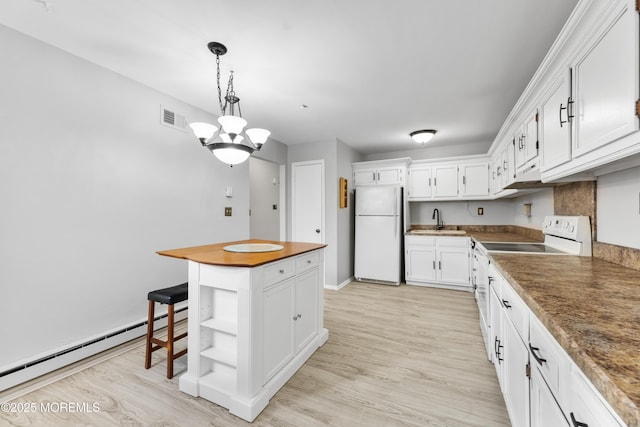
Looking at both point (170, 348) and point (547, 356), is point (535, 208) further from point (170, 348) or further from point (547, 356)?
point (170, 348)

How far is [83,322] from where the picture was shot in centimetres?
219

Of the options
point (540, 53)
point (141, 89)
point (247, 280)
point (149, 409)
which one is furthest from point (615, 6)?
point (141, 89)

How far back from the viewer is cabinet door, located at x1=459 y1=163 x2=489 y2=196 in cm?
429

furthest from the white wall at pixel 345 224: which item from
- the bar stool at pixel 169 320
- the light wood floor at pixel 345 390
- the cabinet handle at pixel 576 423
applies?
the cabinet handle at pixel 576 423

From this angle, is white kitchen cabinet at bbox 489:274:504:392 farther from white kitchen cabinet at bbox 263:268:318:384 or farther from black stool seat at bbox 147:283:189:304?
black stool seat at bbox 147:283:189:304

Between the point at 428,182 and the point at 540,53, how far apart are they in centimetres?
272

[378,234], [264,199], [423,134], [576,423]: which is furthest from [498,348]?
[264,199]

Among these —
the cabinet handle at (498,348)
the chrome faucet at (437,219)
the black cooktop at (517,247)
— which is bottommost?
the cabinet handle at (498,348)

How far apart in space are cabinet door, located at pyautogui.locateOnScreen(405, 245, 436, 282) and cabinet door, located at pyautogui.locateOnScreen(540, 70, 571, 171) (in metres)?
2.74

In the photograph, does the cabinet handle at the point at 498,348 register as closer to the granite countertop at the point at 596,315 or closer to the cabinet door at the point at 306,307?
the granite countertop at the point at 596,315

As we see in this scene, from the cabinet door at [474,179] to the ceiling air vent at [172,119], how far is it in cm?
415

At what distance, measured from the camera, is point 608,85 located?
1.10 meters

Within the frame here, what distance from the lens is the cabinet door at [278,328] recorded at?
1757 millimetres

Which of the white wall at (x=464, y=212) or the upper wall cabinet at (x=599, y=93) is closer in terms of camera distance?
the upper wall cabinet at (x=599, y=93)
